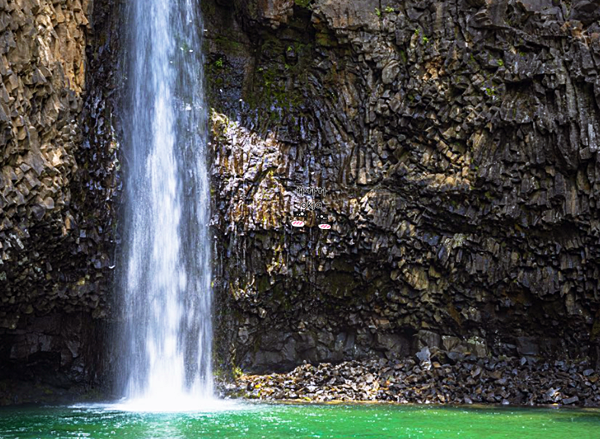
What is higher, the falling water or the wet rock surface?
the falling water

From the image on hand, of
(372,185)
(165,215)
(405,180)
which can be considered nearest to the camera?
(165,215)

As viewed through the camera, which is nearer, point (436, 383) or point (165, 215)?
point (436, 383)

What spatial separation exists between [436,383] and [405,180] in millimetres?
5262

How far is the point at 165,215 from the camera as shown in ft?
60.0

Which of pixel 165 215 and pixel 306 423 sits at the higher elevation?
pixel 165 215

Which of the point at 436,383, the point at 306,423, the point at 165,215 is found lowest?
the point at 306,423

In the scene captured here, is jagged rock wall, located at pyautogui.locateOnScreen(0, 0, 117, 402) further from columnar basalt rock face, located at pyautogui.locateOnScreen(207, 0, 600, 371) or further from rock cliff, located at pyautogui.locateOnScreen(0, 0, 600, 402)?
columnar basalt rock face, located at pyautogui.locateOnScreen(207, 0, 600, 371)

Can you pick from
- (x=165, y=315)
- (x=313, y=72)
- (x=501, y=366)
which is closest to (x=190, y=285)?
(x=165, y=315)

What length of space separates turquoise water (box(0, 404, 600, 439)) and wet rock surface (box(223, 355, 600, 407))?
132 centimetres

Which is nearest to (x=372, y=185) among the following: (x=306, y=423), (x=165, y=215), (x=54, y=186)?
(x=165, y=215)

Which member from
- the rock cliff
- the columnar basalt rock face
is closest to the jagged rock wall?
the rock cliff

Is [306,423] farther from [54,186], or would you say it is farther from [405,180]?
[405,180]

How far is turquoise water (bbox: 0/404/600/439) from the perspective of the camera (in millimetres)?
11195

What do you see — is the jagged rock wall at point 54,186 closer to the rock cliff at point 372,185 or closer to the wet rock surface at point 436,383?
the rock cliff at point 372,185
